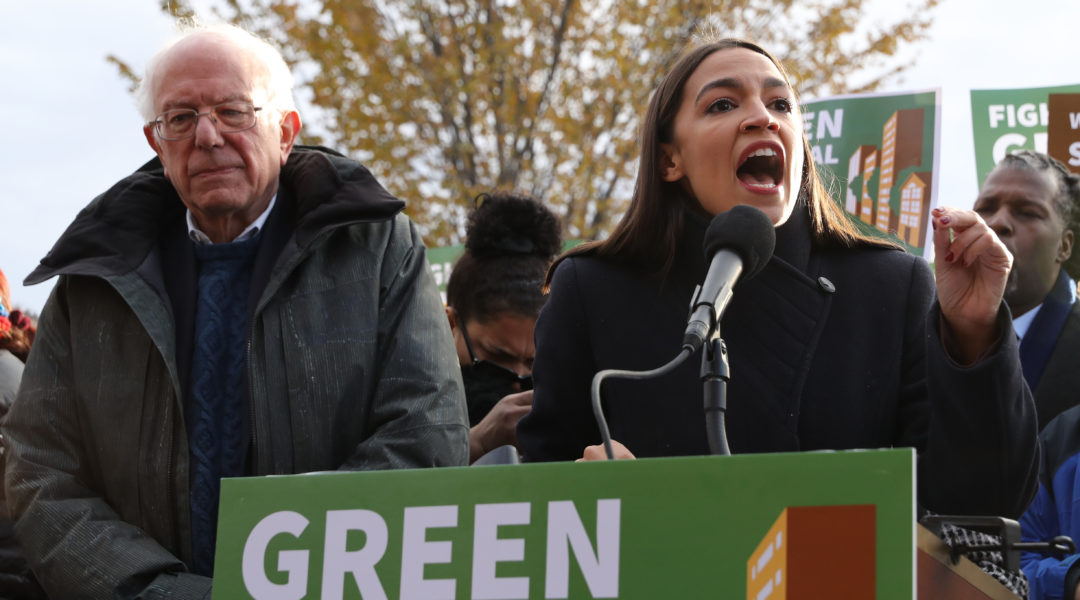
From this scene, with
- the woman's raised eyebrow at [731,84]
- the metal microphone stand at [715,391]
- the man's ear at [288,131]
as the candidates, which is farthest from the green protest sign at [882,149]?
the metal microphone stand at [715,391]

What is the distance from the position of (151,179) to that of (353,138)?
942cm

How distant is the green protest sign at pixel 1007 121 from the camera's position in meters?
6.20

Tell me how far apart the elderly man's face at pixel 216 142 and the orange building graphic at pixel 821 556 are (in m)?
2.29

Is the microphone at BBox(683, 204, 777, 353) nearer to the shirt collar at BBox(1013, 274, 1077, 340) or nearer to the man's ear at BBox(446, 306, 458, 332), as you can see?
the man's ear at BBox(446, 306, 458, 332)

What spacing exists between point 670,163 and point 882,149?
12.0 ft

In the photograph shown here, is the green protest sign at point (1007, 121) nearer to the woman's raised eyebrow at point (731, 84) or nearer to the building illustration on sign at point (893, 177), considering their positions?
the building illustration on sign at point (893, 177)

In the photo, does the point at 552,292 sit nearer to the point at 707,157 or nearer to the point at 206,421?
the point at 707,157

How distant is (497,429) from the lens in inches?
159

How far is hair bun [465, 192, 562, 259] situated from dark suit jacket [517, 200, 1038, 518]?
1.73 metres

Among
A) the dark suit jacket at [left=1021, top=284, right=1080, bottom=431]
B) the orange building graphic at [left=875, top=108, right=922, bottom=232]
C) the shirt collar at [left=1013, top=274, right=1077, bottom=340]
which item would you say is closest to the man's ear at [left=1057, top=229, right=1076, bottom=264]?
the shirt collar at [left=1013, top=274, right=1077, bottom=340]

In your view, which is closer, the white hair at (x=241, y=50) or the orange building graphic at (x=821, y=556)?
the orange building graphic at (x=821, y=556)

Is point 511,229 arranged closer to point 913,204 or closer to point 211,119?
point 211,119

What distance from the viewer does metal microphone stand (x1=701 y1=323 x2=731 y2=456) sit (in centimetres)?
196

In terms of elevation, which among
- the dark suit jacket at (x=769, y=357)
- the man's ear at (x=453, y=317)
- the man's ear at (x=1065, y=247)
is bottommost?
the dark suit jacket at (x=769, y=357)
